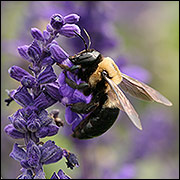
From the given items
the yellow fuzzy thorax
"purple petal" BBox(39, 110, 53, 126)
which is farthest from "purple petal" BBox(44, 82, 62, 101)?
the yellow fuzzy thorax

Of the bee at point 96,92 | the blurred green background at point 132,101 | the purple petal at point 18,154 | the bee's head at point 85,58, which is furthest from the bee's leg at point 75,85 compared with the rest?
the blurred green background at point 132,101

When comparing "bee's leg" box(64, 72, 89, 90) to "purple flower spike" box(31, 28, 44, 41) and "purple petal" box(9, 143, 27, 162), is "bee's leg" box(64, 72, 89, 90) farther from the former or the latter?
"purple petal" box(9, 143, 27, 162)

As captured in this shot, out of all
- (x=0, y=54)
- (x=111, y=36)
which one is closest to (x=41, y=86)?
(x=111, y=36)

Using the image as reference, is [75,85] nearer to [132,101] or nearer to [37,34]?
[37,34]

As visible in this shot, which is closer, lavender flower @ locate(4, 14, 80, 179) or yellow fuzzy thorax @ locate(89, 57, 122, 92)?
lavender flower @ locate(4, 14, 80, 179)

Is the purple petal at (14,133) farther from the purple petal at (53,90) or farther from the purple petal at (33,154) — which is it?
the purple petal at (53,90)

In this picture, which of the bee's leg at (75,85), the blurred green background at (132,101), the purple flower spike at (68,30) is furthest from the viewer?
the blurred green background at (132,101)
